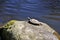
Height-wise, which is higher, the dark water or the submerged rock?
the submerged rock

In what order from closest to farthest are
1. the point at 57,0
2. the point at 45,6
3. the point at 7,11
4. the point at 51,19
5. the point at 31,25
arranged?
the point at 31,25, the point at 51,19, the point at 7,11, the point at 45,6, the point at 57,0

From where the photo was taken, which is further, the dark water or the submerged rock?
the dark water

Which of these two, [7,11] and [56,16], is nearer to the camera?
[56,16]

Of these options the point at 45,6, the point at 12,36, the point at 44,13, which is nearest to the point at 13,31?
the point at 12,36

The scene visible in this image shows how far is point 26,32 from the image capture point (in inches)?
197

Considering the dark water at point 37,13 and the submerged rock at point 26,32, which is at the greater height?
the submerged rock at point 26,32

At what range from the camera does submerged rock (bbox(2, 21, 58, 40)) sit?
4.88 meters

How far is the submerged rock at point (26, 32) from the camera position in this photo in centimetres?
488

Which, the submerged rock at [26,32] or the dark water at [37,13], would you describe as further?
the dark water at [37,13]

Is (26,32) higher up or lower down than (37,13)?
higher up

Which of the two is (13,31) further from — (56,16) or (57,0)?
(57,0)

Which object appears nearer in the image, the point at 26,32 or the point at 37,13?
the point at 26,32

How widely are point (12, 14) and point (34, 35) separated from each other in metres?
6.36

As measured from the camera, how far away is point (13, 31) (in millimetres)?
5074
